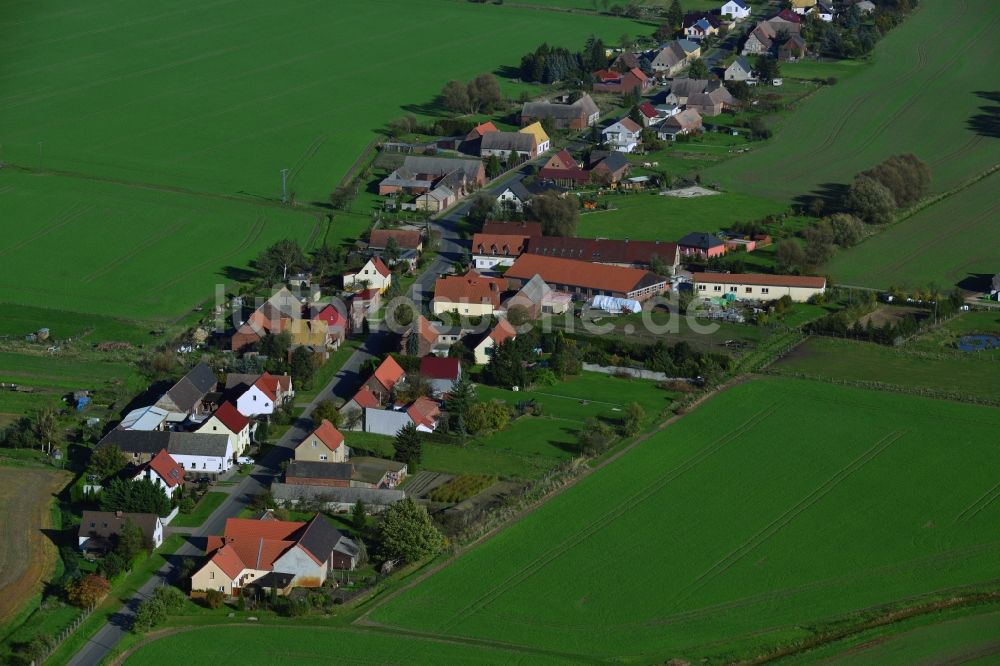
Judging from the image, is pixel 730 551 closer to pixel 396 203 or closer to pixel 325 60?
pixel 396 203

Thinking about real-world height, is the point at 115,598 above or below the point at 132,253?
below

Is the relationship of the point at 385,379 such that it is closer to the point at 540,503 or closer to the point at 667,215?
the point at 540,503

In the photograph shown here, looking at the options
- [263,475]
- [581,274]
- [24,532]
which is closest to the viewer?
[24,532]

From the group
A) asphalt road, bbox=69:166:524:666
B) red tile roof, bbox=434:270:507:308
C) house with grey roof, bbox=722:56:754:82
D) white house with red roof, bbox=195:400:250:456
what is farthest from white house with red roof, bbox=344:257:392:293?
house with grey roof, bbox=722:56:754:82

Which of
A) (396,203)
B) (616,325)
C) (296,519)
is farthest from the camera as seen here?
(396,203)

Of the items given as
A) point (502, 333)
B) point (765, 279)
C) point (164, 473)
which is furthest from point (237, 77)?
point (164, 473)

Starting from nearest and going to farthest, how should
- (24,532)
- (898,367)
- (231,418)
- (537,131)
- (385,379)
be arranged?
(24,532)
(231,418)
(385,379)
(898,367)
(537,131)

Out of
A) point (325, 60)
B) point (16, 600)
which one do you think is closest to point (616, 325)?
point (16, 600)

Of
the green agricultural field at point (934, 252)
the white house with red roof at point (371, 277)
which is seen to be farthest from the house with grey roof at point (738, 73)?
the white house with red roof at point (371, 277)
